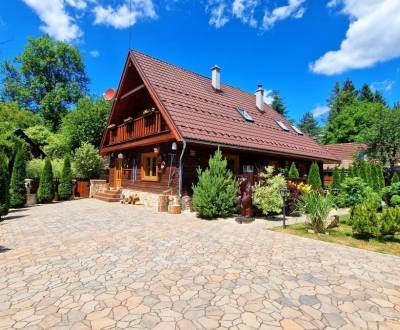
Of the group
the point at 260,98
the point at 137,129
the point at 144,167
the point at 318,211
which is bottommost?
the point at 318,211

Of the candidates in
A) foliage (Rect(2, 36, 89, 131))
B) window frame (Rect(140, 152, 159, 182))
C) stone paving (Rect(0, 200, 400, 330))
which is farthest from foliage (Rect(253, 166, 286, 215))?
foliage (Rect(2, 36, 89, 131))

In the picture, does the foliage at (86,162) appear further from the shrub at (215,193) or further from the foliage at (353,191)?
the foliage at (353,191)

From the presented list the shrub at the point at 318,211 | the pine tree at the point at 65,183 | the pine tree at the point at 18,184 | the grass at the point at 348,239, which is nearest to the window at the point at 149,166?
the pine tree at the point at 65,183

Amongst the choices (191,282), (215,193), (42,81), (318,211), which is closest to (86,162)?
(215,193)

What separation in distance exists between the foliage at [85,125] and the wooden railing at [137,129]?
934 cm

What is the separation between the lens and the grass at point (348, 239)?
638cm

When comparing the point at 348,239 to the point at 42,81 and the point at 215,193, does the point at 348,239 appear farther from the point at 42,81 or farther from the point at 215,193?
the point at 42,81

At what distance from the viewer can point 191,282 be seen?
426 cm

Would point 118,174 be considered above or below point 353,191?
above

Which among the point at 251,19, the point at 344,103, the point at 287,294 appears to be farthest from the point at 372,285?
the point at 344,103

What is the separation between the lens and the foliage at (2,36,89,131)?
3550cm

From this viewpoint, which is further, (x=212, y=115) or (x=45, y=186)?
(x=45, y=186)

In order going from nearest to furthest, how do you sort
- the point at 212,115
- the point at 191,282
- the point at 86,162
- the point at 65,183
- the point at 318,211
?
the point at 191,282, the point at 318,211, the point at 212,115, the point at 65,183, the point at 86,162

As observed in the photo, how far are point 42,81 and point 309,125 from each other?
45.7 metres
